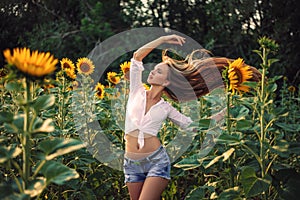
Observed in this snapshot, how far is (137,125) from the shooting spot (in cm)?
307

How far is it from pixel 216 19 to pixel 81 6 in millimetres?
2658

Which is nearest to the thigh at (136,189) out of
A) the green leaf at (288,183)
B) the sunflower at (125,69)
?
the green leaf at (288,183)

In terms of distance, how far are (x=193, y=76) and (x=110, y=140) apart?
866 mm

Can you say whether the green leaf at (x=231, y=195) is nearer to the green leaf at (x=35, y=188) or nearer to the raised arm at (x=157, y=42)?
the raised arm at (x=157, y=42)

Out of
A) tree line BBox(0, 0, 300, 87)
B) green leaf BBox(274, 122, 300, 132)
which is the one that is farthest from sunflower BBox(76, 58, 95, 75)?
tree line BBox(0, 0, 300, 87)

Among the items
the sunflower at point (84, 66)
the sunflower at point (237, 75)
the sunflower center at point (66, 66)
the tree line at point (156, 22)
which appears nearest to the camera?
the sunflower at point (237, 75)

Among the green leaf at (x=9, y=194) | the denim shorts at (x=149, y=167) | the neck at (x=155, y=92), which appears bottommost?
the denim shorts at (x=149, y=167)

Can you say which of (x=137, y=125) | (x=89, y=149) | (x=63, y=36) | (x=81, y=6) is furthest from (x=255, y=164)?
(x=81, y=6)

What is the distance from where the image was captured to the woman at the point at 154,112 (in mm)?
3002

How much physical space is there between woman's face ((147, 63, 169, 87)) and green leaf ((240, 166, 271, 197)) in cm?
85

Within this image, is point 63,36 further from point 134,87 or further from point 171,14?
point 134,87

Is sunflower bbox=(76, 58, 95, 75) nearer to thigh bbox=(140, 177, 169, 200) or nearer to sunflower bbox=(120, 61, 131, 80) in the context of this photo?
sunflower bbox=(120, 61, 131, 80)

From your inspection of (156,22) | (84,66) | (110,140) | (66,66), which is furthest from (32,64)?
(156,22)

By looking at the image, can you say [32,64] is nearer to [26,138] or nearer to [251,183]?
[26,138]
